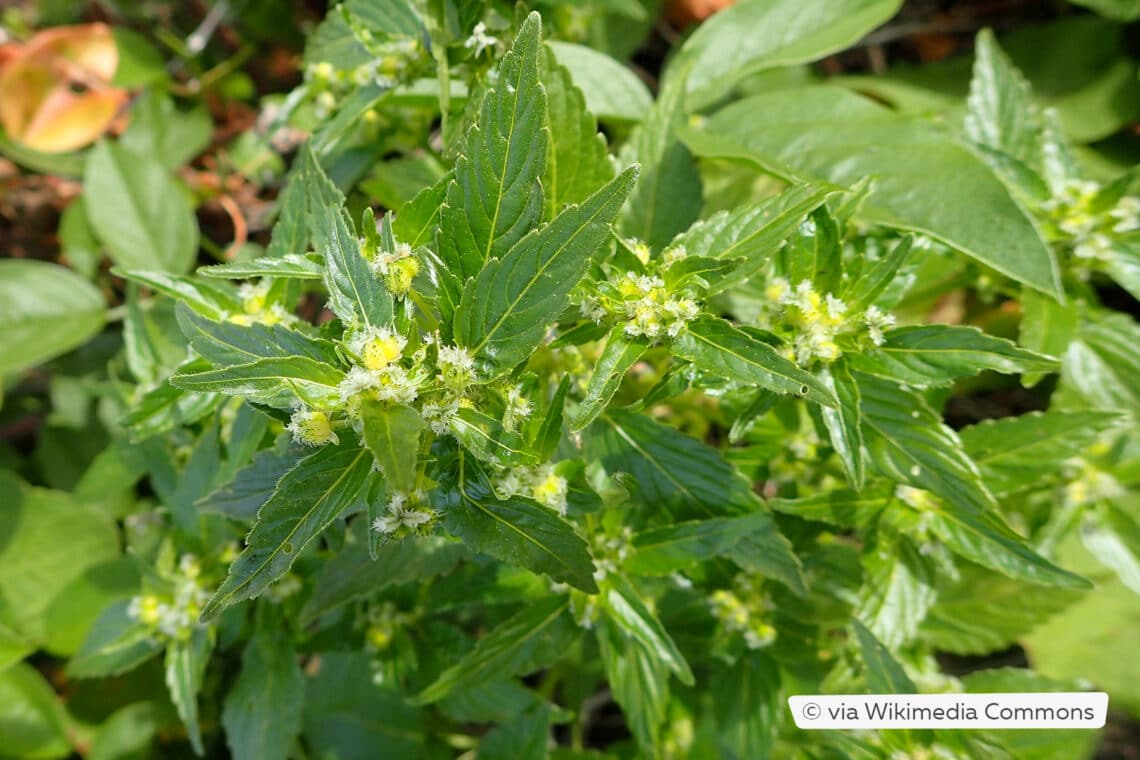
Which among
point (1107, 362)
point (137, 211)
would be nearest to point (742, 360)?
point (1107, 362)

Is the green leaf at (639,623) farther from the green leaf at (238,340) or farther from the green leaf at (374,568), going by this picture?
the green leaf at (238,340)

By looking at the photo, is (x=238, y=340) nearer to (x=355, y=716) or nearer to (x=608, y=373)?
(x=608, y=373)

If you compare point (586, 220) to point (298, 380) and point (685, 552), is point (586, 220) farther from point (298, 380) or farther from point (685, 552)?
point (685, 552)

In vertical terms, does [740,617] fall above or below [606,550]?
below

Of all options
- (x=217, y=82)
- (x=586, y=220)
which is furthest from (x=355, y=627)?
(x=217, y=82)

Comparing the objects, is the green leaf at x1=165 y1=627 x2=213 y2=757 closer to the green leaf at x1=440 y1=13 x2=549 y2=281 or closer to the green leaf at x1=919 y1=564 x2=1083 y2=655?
the green leaf at x1=440 y1=13 x2=549 y2=281

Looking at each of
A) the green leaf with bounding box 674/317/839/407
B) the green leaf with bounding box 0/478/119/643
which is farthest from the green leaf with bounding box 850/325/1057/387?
the green leaf with bounding box 0/478/119/643
